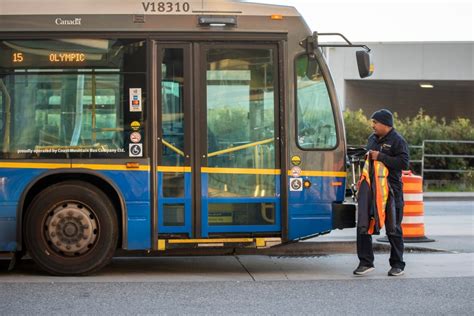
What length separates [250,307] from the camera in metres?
7.06

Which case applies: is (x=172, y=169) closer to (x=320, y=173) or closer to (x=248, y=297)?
(x=320, y=173)

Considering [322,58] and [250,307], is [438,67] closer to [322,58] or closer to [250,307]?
[322,58]

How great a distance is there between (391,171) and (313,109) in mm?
1117

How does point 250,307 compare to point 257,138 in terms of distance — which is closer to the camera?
point 250,307

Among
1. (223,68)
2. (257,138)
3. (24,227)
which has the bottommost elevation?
(24,227)

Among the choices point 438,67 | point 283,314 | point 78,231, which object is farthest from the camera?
point 438,67

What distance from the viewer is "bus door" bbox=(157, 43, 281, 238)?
8742 mm

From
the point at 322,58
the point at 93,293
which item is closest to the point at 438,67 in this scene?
the point at 322,58

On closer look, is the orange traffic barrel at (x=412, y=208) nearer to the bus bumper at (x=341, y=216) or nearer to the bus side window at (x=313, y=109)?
the bus bumper at (x=341, y=216)

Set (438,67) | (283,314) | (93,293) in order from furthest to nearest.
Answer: (438,67)
(93,293)
(283,314)

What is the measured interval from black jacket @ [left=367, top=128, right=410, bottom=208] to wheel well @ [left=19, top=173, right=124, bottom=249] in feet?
9.42

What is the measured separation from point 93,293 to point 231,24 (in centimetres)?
328

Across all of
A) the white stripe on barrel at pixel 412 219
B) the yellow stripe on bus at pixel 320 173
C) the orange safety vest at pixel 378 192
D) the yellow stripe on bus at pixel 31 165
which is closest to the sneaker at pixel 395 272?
the orange safety vest at pixel 378 192

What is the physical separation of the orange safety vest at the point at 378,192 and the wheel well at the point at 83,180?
2691mm
